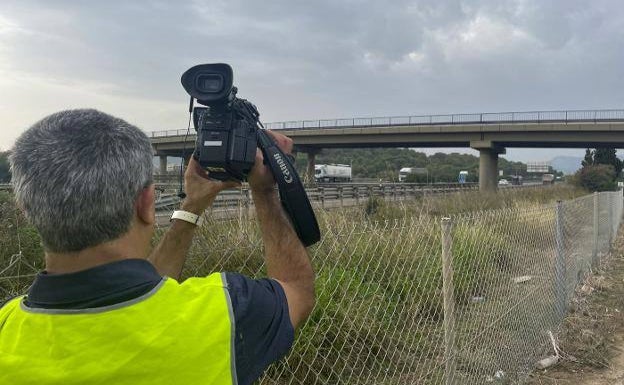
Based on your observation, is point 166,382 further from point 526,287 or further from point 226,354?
point 526,287

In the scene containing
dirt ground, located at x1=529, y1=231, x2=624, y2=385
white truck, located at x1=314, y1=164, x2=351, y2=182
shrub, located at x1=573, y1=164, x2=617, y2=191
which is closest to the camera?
dirt ground, located at x1=529, y1=231, x2=624, y2=385

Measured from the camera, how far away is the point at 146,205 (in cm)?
134

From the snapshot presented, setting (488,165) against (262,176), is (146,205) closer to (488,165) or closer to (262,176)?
(262,176)

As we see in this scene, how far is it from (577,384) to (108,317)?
15.8 feet

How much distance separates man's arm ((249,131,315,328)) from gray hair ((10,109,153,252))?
0.46 meters

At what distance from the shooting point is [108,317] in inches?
46.3

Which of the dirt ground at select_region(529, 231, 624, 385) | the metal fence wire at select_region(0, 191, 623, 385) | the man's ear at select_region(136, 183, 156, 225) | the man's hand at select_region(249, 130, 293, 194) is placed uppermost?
the man's hand at select_region(249, 130, 293, 194)

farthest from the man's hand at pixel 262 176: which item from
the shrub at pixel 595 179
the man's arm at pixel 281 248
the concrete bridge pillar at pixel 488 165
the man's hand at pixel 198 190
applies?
the shrub at pixel 595 179

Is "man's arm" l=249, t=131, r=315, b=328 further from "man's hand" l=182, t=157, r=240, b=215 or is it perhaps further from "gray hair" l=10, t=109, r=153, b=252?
"gray hair" l=10, t=109, r=153, b=252

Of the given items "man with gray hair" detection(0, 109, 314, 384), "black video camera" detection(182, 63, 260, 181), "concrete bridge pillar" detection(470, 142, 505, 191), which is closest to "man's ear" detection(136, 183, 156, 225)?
"man with gray hair" detection(0, 109, 314, 384)

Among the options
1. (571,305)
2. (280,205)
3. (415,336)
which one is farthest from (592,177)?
(280,205)

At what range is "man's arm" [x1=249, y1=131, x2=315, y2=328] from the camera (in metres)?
1.57

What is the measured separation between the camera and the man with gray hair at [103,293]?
1161 mm

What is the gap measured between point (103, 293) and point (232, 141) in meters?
0.59
